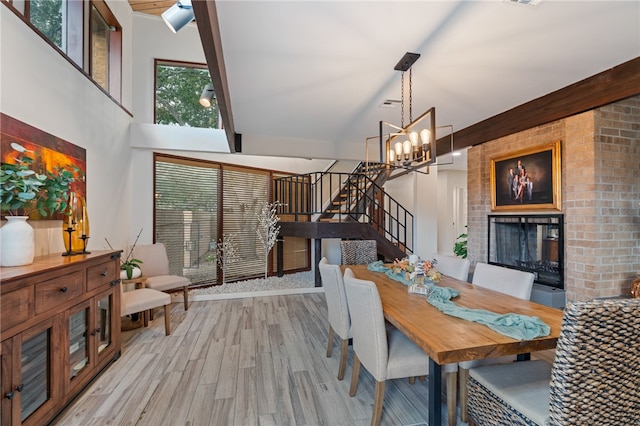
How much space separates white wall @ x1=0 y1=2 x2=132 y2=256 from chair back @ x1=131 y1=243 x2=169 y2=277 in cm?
28

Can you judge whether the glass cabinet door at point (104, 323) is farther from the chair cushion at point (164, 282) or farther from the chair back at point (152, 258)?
the chair back at point (152, 258)

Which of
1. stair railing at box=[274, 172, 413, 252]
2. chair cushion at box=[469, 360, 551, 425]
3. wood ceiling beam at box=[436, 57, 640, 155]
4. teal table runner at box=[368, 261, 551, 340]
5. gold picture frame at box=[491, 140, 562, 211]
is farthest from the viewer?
stair railing at box=[274, 172, 413, 252]

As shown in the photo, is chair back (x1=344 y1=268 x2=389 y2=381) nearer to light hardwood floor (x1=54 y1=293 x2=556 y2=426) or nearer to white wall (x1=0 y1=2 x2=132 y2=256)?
light hardwood floor (x1=54 y1=293 x2=556 y2=426)

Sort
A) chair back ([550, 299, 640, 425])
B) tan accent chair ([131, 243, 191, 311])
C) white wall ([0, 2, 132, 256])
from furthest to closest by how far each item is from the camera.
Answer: tan accent chair ([131, 243, 191, 311]) → white wall ([0, 2, 132, 256]) → chair back ([550, 299, 640, 425])

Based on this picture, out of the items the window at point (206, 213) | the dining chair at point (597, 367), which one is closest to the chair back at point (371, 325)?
the dining chair at point (597, 367)

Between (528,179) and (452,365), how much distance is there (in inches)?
116

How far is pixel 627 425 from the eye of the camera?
48.7 inches

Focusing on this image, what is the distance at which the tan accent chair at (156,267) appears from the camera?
394 cm

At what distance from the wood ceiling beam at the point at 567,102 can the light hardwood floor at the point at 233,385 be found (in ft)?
9.91

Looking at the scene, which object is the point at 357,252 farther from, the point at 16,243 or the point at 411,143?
the point at 16,243

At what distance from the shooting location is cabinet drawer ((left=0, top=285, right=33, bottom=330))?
151 cm

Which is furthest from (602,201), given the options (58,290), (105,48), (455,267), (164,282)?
(105,48)

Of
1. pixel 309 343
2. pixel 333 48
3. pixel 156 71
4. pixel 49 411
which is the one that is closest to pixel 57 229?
pixel 49 411

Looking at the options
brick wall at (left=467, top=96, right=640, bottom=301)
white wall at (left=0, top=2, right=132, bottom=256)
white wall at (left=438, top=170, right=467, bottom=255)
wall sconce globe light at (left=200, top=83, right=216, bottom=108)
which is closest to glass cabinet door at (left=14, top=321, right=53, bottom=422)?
white wall at (left=0, top=2, right=132, bottom=256)
